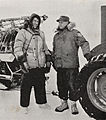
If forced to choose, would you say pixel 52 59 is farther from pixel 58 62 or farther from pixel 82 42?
pixel 82 42

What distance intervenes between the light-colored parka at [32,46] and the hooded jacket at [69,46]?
9 cm

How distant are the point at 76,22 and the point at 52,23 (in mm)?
153

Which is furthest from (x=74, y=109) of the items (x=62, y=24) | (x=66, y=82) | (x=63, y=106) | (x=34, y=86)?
(x=62, y=24)

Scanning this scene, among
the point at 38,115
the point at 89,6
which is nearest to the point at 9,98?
the point at 38,115

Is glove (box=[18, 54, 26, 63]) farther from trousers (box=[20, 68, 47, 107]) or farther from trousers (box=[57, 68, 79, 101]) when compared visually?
trousers (box=[57, 68, 79, 101])

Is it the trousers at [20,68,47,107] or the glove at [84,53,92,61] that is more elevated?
the glove at [84,53,92,61]

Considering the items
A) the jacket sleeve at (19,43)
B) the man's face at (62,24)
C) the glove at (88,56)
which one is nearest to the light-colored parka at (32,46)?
the jacket sleeve at (19,43)

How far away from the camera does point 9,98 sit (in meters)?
1.83

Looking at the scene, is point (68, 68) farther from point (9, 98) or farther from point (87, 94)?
point (9, 98)

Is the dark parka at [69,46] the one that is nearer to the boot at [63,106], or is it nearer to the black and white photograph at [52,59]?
the black and white photograph at [52,59]

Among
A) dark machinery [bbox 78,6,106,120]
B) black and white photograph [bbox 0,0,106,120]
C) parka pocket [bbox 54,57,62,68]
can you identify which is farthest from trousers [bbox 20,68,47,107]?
dark machinery [bbox 78,6,106,120]

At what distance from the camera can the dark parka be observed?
1.70 meters

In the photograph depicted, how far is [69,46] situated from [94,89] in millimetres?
303

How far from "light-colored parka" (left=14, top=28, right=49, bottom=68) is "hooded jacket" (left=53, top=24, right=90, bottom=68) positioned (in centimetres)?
9
